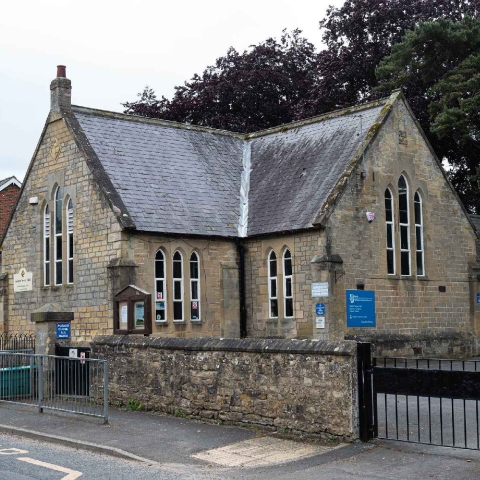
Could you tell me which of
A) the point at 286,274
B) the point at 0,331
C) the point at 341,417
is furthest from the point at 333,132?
the point at 341,417

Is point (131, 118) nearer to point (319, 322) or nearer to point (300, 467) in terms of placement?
point (319, 322)

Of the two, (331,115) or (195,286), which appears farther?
(331,115)

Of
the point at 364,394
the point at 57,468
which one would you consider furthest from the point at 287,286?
the point at 57,468

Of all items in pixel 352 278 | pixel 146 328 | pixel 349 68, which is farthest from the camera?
pixel 349 68

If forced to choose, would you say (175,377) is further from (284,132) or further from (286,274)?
(284,132)

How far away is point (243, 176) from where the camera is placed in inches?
1120

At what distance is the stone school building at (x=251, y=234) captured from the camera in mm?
23422

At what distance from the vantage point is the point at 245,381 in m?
13.4

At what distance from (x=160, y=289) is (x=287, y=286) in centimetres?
386

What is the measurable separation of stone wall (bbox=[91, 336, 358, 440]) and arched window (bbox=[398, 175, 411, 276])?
12.0 m

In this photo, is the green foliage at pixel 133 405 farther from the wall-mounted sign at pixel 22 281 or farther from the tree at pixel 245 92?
the tree at pixel 245 92

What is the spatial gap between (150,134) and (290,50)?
17873mm

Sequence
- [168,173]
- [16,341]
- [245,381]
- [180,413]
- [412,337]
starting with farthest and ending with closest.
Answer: [16,341] < [168,173] < [412,337] < [180,413] < [245,381]

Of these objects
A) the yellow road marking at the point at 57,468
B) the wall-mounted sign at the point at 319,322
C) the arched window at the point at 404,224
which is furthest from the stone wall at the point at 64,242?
the yellow road marking at the point at 57,468
